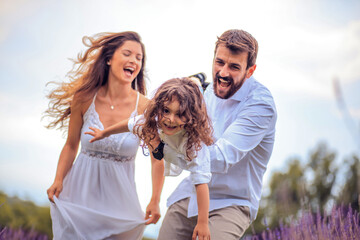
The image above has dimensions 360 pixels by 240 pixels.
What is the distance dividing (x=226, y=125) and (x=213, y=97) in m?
0.27

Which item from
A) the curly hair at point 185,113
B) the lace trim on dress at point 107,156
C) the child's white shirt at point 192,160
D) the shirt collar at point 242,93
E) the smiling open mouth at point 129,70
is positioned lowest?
the lace trim on dress at point 107,156

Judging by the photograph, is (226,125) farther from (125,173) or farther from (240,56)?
(125,173)

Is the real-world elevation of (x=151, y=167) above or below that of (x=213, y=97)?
below

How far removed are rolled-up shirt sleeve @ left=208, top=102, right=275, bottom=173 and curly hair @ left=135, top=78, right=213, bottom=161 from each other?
157 mm

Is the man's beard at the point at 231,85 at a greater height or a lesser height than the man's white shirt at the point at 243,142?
greater

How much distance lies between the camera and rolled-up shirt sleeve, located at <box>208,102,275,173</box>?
2.71 metres

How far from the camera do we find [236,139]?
2826 millimetres

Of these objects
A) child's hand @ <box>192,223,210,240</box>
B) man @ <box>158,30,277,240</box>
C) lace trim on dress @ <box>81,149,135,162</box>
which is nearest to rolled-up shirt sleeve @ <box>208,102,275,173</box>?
man @ <box>158,30,277,240</box>

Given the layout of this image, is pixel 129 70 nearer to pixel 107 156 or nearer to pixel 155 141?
pixel 107 156

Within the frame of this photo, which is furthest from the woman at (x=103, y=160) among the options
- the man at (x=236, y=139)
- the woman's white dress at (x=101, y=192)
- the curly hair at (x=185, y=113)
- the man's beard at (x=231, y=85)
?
the curly hair at (x=185, y=113)

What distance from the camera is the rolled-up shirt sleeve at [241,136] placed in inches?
107

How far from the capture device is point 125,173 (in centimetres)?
361

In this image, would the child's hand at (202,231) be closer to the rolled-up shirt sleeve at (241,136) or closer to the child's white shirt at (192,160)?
the child's white shirt at (192,160)

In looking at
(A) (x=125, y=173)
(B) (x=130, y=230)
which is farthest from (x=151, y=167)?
(B) (x=130, y=230)
